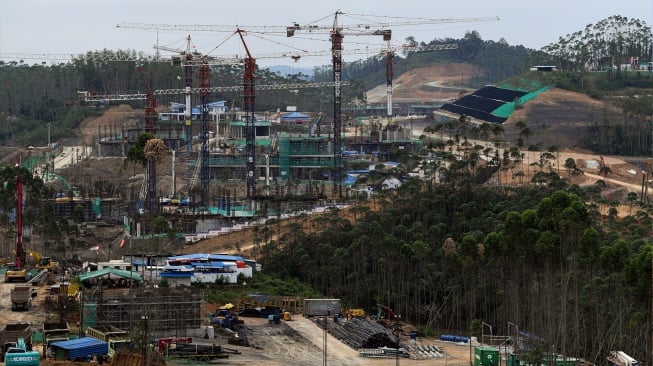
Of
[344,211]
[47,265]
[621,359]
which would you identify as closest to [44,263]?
[47,265]

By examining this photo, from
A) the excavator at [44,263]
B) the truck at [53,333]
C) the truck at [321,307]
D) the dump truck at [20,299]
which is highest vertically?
the truck at [53,333]

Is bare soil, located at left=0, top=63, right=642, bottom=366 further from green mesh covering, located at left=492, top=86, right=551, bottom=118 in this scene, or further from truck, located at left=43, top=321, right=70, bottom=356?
truck, located at left=43, top=321, right=70, bottom=356

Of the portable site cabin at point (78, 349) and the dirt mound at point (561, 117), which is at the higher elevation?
the dirt mound at point (561, 117)

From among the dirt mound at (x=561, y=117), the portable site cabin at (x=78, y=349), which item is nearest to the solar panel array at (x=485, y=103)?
the dirt mound at (x=561, y=117)

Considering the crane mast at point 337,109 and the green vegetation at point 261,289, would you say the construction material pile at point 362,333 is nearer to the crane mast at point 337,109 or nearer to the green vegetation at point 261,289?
the green vegetation at point 261,289

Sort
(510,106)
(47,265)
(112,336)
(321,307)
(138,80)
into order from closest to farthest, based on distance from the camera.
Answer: (112,336) < (321,307) < (47,265) < (510,106) < (138,80)

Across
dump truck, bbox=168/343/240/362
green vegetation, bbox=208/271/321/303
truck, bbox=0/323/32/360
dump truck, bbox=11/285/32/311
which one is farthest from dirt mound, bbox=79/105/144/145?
dump truck, bbox=168/343/240/362

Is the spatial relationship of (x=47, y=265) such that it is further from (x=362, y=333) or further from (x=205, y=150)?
(x=205, y=150)
